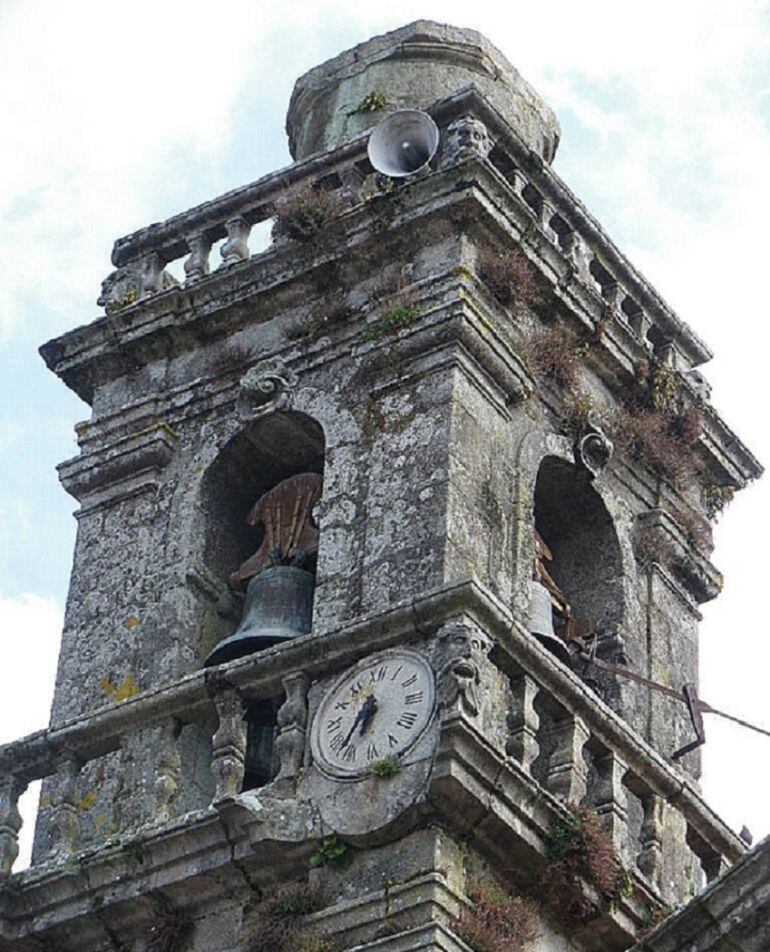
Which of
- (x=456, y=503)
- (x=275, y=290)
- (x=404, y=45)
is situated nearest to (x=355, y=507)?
(x=456, y=503)

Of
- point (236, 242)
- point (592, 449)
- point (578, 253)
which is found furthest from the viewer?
point (236, 242)

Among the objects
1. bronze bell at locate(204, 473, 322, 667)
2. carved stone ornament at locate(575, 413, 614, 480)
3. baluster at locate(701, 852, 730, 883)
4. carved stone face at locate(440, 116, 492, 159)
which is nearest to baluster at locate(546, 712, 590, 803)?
baluster at locate(701, 852, 730, 883)

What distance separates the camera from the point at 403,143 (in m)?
19.1

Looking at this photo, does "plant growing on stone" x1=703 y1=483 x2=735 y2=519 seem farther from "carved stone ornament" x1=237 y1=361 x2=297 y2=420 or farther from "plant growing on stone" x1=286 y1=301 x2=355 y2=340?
"carved stone ornament" x1=237 y1=361 x2=297 y2=420

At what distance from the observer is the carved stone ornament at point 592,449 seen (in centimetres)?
1872

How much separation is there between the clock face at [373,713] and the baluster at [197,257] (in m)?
4.15

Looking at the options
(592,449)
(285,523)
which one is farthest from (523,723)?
(592,449)

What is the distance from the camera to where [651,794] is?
54.7 ft

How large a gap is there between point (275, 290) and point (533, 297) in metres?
1.50

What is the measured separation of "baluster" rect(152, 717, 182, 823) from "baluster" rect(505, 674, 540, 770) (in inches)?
68.7

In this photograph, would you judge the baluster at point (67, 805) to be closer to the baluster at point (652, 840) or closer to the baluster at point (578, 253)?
the baluster at point (652, 840)

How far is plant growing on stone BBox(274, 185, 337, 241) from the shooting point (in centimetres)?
1905

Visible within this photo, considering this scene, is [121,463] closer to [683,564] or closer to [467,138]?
[467,138]

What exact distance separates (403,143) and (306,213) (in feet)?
2.27
